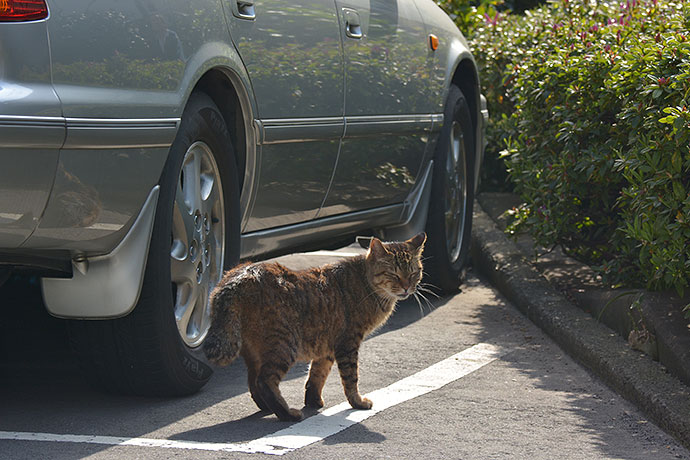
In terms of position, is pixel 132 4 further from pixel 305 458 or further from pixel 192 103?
pixel 305 458

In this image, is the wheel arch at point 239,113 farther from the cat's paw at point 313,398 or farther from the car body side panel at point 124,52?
the cat's paw at point 313,398

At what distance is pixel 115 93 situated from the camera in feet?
12.2

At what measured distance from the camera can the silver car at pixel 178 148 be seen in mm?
3496

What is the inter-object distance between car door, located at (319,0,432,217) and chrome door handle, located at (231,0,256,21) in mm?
826

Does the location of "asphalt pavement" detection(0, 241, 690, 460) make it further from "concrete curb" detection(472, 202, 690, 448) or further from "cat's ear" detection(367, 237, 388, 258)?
"cat's ear" detection(367, 237, 388, 258)

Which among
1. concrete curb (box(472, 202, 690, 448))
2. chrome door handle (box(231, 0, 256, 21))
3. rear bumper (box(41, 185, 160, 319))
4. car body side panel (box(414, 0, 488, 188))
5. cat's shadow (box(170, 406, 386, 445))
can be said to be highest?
chrome door handle (box(231, 0, 256, 21))

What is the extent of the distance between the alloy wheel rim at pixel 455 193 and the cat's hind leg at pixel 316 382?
8.03 ft

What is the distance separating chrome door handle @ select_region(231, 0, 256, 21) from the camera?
4.41 m

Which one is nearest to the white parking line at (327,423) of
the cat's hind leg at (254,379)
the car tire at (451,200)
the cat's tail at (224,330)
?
the cat's hind leg at (254,379)

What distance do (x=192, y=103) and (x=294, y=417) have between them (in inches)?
47.0

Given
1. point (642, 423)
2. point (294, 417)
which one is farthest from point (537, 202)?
point (294, 417)

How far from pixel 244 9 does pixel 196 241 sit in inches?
35.9

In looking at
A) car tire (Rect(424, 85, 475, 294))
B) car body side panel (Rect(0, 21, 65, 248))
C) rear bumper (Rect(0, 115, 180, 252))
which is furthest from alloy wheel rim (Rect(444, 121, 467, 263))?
car body side panel (Rect(0, 21, 65, 248))

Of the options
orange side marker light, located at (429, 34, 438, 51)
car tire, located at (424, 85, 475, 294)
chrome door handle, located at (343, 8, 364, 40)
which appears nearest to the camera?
chrome door handle, located at (343, 8, 364, 40)
